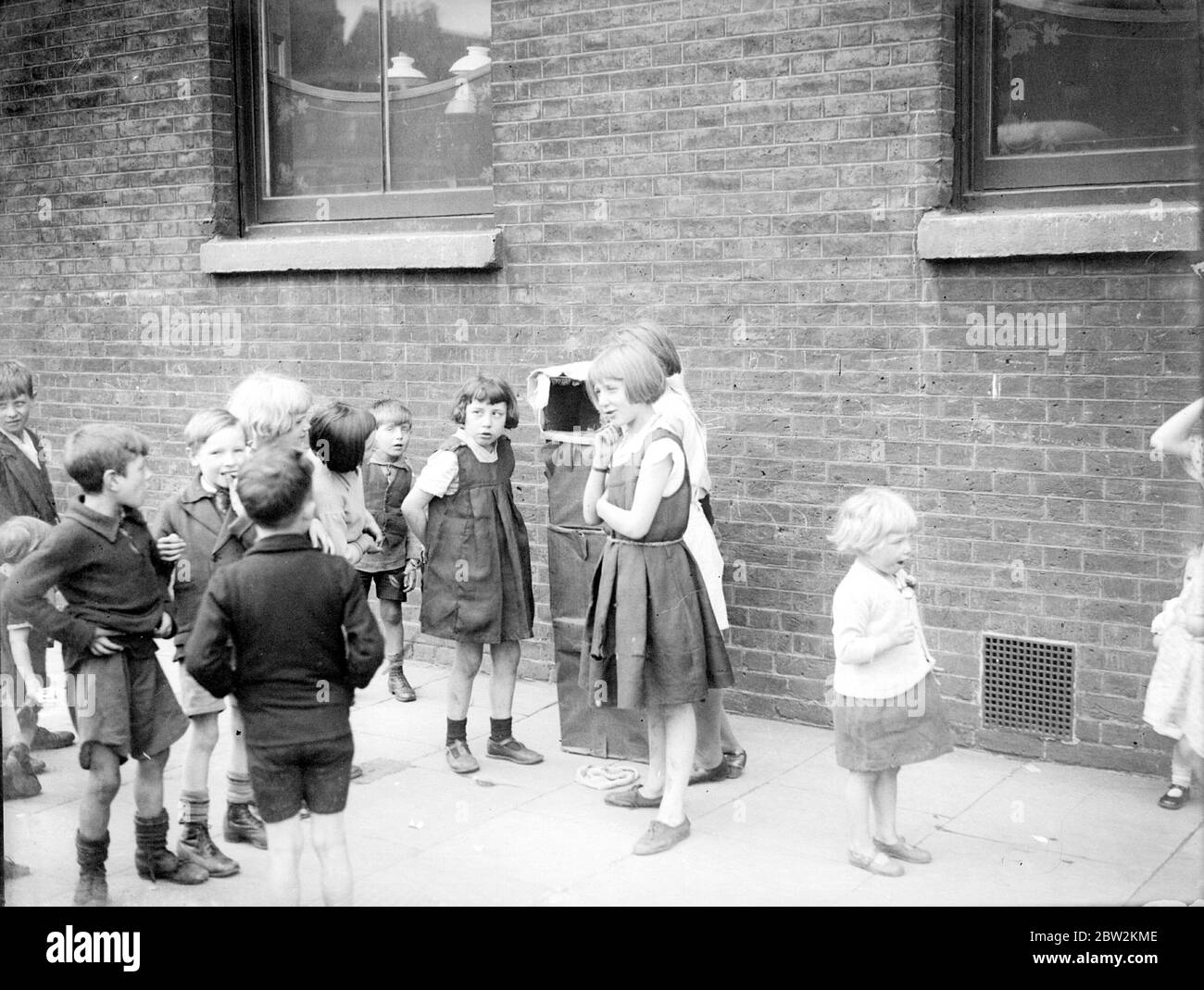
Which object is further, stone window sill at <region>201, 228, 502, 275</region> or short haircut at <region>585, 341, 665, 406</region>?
stone window sill at <region>201, 228, 502, 275</region>

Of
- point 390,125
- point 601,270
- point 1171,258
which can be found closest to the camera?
point 1171,258

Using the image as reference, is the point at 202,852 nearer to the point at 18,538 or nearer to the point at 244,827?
the point at 244,827

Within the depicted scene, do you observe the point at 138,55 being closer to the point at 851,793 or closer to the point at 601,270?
the point at 601,270

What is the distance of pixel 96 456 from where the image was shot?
418 cm

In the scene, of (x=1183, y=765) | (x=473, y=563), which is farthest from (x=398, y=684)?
(x=1183, y=765)

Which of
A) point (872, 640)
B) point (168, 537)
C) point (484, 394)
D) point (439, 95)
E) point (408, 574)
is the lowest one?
point (408, 574)

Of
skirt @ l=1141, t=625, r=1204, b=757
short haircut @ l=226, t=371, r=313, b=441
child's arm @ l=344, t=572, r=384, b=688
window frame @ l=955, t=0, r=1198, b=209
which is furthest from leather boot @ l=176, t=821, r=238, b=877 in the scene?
window frame @ l=955, t=0, r=1198, b=209

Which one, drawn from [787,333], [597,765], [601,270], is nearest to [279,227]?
[601,270]

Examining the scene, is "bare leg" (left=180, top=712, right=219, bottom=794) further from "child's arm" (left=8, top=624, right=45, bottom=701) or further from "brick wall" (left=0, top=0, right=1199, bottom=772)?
"brick wall" (left=0, top=0, right=1199, bottom=772)

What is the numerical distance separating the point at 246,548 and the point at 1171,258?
3426mm

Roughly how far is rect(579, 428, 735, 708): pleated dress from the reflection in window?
3.02m

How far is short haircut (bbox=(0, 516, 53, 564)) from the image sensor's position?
5.35 meters

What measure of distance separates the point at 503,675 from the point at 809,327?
6.37 ft
